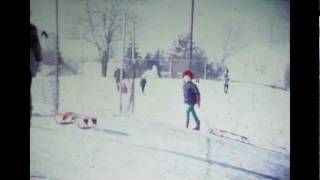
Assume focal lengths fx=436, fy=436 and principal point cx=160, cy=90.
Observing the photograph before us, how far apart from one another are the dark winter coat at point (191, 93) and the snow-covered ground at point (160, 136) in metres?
0.02

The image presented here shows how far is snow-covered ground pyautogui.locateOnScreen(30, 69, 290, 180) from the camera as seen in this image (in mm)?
1987

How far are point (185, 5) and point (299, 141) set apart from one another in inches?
33.4

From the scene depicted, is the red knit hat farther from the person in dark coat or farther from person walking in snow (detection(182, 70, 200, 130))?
the person in dark coat

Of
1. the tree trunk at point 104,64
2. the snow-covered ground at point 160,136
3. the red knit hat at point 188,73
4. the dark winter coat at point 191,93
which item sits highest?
the tree trunk at point 104,64

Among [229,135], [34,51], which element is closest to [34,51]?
[34,51]

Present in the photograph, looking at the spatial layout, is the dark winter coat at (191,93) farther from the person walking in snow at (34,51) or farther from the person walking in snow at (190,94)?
the person walking in snow at (34,51)

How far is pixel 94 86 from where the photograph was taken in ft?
6.59

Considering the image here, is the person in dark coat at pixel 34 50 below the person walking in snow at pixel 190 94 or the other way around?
the other way around

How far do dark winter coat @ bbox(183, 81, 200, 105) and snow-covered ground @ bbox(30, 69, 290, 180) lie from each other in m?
0.02

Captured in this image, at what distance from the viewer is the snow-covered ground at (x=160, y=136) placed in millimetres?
1987

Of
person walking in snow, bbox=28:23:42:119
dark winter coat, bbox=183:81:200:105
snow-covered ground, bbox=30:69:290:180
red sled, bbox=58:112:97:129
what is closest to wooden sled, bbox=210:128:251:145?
snow-covered ground, bbox=30:69:290:180


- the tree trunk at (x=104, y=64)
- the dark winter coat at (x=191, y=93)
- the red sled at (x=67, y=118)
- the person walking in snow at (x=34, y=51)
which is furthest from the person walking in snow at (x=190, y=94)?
the person walking in snow at (x=34, y=51)
